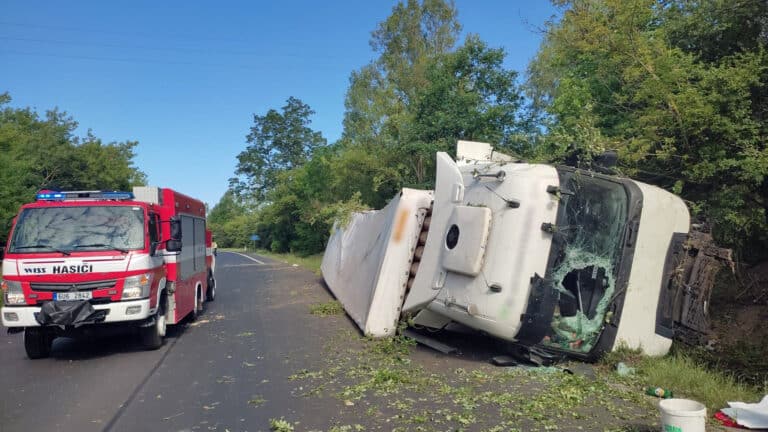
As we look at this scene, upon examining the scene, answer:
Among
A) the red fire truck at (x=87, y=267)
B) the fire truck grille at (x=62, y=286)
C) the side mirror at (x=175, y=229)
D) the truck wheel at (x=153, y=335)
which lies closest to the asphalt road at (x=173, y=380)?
the truck wheel at (x=153, y=335)

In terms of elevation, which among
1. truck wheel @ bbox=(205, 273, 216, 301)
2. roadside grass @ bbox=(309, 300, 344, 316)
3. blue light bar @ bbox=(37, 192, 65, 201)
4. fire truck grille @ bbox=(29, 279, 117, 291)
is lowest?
truck wheel @ bbox=(205, 273, 216, 301)

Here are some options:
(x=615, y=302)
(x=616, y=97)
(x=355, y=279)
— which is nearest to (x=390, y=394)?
(x=615, y=302)

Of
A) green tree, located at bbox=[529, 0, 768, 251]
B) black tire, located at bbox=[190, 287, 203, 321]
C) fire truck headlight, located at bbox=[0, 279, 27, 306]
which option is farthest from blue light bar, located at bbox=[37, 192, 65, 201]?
green tree, located at bbox=[529, 0, 768, 251]

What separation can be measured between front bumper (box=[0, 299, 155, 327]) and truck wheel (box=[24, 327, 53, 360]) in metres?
0.39

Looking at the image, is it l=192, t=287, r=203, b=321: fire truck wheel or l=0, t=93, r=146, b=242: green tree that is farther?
l=0, t=93, r=146, b=242: green tree

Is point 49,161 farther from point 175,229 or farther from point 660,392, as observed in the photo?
point 660,392

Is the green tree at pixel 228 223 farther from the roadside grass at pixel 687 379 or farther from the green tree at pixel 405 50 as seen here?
the roadside grass at pixel 687 379

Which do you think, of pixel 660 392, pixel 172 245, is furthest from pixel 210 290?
pixel 660 392

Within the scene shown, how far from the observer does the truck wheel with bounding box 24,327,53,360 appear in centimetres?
790

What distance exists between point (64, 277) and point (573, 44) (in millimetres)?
10470

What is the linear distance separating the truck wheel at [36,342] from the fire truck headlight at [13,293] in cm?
51

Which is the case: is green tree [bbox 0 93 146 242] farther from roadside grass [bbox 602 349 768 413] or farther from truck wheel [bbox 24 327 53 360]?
roadside grass [bbox 602 349 768 413]

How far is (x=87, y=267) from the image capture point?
24.7 ft

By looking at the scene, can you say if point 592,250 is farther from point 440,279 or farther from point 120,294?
point 120,294
